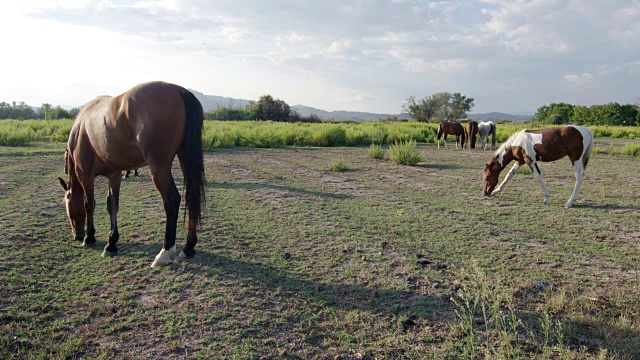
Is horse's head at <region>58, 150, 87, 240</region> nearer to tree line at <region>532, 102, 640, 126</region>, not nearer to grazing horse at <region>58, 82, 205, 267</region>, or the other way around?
grazing horse at <region>58, 82, 205, 267</region>

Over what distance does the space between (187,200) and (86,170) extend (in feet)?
4.92

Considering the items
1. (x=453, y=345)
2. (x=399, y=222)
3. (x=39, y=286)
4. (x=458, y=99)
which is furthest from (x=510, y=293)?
(x=458, y=99)

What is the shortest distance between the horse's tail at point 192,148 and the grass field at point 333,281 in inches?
30.9

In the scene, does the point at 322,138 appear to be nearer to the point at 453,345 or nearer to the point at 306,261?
the point at 306,261

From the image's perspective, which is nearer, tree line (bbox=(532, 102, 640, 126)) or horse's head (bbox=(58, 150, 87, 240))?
horse's head (bbox=(58, 150, 87, 240))

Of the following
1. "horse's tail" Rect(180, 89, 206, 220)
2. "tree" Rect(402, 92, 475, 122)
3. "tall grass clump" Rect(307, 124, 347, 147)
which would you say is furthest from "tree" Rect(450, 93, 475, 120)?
"horse's tail" Rect(180, 89, 206, 220)

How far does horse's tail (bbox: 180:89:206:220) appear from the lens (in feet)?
13.0

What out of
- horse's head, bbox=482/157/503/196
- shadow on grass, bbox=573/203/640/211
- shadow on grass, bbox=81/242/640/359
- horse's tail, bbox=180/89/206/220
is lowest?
shadow on grass, bbox=81/242/640/359

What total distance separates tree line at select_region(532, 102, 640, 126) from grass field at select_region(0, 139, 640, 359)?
5449cm

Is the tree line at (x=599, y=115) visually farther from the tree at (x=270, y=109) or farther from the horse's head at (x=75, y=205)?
the horse's head at (x=75, y=205)

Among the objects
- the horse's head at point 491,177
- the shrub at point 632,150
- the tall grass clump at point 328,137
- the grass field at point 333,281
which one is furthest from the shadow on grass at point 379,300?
the tall grass clump at point 328,137

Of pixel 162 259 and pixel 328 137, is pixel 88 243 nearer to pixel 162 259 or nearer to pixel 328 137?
pixel 162 259

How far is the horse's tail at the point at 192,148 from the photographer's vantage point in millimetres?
3951

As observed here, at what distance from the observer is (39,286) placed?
349 centimetres
